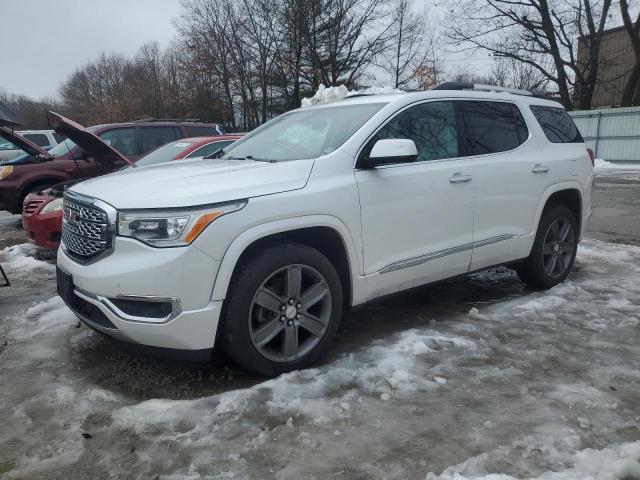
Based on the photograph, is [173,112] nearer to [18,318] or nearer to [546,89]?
[546,89]

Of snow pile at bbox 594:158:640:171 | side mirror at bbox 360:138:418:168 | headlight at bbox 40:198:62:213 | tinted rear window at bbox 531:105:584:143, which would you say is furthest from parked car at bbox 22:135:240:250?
snow pile at bbox 594:158:640:171

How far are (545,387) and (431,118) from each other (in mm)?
2099

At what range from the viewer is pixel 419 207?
381cm

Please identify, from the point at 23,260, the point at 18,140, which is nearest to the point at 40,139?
the point at 18,140

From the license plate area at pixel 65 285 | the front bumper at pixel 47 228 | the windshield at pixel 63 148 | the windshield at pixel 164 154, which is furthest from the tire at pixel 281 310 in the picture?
the windshield at pixel 63 148

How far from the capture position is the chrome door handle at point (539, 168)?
4721mm

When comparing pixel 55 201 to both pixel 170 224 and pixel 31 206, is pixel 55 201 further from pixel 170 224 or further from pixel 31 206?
pixel 170 224

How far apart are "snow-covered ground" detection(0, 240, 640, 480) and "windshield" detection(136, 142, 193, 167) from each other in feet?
10.2

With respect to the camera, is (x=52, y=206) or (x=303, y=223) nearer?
(x=303, y=223)

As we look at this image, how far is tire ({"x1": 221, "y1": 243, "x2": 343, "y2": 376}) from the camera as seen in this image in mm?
3061

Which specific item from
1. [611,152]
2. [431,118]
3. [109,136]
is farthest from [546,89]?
[431,118]

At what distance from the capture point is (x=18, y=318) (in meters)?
4.51

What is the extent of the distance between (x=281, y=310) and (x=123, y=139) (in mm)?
6882

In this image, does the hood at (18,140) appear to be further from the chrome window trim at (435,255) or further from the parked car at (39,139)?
the parked car at (39,139)
